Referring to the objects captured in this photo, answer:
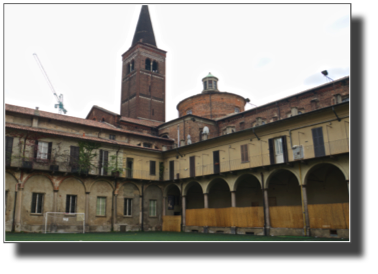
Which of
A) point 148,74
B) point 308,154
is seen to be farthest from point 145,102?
point 308,154

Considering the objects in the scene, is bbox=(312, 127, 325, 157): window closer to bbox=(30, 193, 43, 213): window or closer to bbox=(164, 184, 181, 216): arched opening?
bbox=(164, 184, 181, 216): arched opening

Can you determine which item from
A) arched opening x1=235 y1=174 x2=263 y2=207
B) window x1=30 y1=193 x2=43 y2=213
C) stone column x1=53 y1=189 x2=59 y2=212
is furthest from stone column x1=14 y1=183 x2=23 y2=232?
arched opening x1=235 y1=174 x2=263 y2=207

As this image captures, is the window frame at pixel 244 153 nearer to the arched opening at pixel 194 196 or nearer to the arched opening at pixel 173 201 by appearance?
the arched opening at pixel 194 196

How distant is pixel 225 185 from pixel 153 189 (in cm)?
677

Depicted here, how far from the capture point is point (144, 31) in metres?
53.6

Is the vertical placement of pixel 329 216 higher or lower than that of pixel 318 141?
lower

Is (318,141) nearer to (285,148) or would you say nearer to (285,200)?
(285,148)

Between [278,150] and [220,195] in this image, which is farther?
[220,195]

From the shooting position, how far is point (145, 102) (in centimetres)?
4816

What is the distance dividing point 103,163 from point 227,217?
11288mm

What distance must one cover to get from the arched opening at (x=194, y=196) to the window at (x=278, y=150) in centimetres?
1069

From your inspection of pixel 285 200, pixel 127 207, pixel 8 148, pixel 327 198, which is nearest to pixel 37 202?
pixel 8 148


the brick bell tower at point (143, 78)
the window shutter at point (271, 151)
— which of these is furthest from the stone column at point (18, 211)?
the brick bell tower at point (143, 78)
